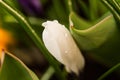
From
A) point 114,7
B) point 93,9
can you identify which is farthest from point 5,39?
point 114,7

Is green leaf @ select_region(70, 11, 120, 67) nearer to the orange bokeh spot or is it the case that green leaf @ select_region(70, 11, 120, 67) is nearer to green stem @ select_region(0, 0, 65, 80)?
green stem @ select_region(0, 0, 65, 80)

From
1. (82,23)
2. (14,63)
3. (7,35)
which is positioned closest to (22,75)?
(14,63)

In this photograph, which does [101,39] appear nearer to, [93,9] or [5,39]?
[93,9]

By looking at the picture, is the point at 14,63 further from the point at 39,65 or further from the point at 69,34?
the point at 39,65

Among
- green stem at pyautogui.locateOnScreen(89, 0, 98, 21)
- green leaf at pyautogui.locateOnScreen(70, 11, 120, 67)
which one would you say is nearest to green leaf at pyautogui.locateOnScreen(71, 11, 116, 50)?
green leaf at pyautogui.locateOnScreen(70, 11, 120, 67)

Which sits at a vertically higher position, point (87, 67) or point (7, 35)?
point (7, 35)

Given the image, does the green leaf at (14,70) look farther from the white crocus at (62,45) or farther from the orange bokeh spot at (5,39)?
the orange bokeh spot at (5,39)

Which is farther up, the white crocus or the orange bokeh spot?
the orange bokeh spot
